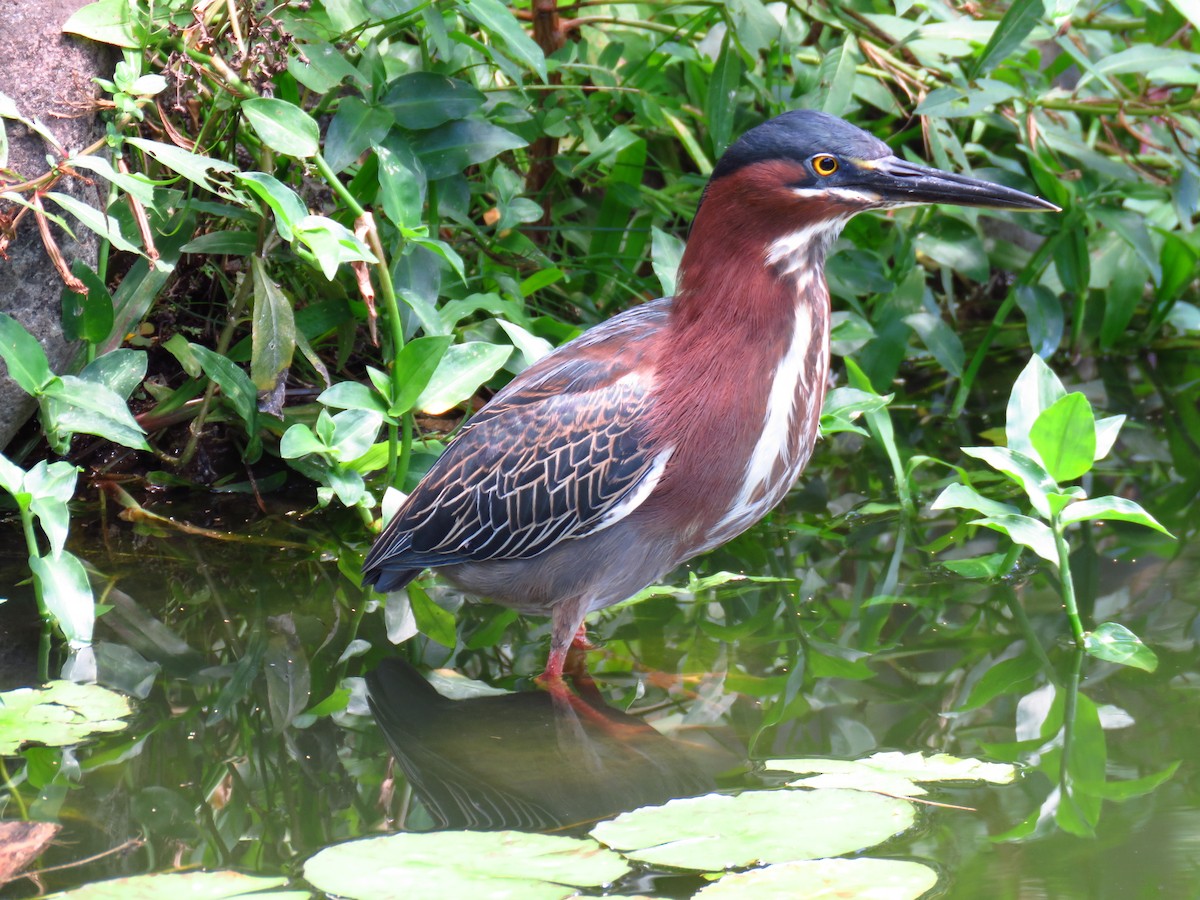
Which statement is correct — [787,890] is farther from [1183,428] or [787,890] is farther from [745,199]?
[1183,428]

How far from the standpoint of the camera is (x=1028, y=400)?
132 inches

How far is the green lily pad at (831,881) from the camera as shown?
225 centimetres

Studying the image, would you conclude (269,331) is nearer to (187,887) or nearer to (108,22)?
(108,22)

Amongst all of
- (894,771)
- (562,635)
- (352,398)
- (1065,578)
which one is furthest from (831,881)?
(352,398)

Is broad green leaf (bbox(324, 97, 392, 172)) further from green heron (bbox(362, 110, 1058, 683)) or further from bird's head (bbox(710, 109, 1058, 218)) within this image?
bird's head (bbox(710, 109, 1058, 218))

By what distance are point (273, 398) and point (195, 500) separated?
1.89 feet

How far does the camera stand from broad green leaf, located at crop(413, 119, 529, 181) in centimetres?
409

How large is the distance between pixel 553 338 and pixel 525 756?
2.05m

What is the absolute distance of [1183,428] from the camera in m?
4.99

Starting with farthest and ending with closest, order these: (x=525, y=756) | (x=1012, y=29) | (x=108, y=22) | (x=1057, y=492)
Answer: (x=1012, y=29) < (x=108, y=22) < (x=1057, y=492) < (x=525, y=756)

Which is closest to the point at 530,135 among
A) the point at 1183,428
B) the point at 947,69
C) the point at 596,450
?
the point at 947,69

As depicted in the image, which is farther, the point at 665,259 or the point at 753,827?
the point at 665,259

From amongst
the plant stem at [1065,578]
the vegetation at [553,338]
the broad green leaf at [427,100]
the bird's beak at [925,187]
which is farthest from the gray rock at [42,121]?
the plant stem at [1065,578]

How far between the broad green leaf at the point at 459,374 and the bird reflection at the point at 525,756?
2.59 feet
